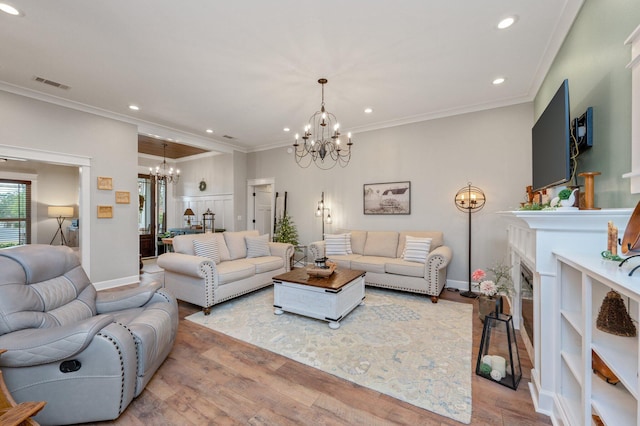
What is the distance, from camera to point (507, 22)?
2.34 m

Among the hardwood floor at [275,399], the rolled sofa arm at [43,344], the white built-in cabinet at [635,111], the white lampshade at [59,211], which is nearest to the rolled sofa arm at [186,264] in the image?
the hardwood floor at [275,399]

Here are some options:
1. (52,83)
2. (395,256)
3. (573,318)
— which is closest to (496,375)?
(573,318)

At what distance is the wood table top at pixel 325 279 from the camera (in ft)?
9.98

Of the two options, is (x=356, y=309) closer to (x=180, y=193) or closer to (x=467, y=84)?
(x=467, y=84)

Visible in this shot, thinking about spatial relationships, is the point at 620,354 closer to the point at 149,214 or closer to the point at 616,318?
the point at 616,318

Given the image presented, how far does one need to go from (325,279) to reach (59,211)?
6.91 m

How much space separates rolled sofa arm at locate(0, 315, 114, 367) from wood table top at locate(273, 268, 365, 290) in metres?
1.96

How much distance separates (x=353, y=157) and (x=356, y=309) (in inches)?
122

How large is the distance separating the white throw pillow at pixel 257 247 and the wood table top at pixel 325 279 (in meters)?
1.22

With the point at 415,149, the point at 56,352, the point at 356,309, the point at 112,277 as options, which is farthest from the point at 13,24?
the point at 415,149

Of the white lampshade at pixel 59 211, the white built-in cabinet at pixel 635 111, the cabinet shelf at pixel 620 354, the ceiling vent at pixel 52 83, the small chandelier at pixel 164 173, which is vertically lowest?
the cabinet shelf at pixel 620 354

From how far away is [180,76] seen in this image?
10.8ft

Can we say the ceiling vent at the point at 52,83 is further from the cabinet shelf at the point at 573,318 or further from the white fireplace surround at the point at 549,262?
the cabinet shelf at the point at 573,318

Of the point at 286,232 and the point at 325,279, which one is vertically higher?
the point at 286,232
